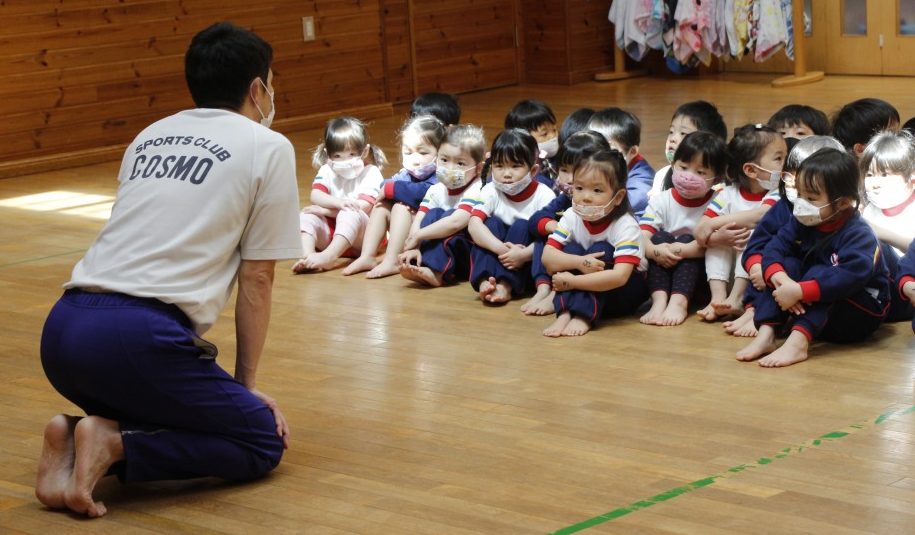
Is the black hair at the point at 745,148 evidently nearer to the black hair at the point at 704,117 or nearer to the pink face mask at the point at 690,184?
the pink face mask at the point at 690,184

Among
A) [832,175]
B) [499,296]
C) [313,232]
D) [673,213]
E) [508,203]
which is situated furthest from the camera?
[313,232]

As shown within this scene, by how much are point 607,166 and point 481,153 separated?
691 mm

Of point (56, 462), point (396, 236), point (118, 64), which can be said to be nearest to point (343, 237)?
point (396, 236)

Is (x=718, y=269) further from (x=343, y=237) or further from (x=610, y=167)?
(x=343, y=237)

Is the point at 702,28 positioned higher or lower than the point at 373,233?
higher

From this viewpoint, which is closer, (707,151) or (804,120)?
(707,151)

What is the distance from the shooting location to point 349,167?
14.4 feet

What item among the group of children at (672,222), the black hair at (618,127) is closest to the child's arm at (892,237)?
the group of children at (672,222)

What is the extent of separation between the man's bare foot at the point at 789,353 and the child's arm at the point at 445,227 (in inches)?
45.0

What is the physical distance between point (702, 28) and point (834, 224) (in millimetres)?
5346

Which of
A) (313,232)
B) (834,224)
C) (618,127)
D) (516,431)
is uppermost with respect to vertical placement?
(618,127)

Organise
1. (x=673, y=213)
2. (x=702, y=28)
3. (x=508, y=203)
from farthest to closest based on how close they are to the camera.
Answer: (x=702, y=28) → (x=508, y=203) → (x=673, y=213)

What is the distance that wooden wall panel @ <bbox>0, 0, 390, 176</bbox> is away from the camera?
6.67 meters

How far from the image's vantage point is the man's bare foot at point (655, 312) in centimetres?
346
